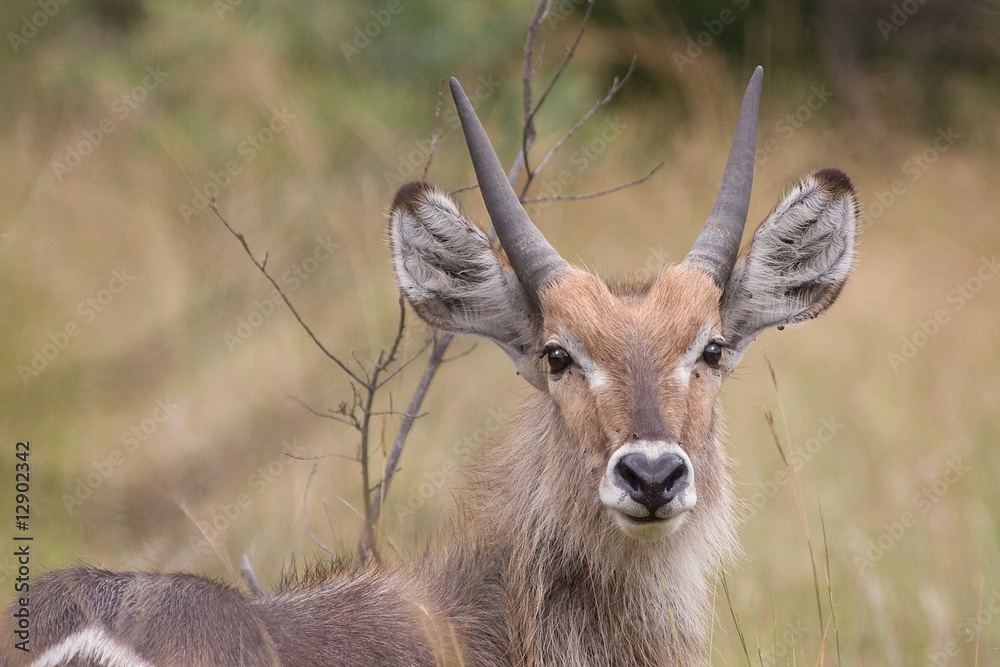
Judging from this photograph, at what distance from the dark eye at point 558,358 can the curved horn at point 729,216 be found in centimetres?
60

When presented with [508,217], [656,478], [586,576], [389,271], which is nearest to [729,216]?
[508,217]

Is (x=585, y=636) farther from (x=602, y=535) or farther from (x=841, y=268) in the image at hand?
(x=841, y=268)

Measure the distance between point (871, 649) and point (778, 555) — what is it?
1226 mm

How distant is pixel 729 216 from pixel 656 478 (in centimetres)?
125

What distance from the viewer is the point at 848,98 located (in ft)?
46.8

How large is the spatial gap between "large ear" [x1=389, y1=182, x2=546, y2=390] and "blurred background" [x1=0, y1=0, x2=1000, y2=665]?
69 cm

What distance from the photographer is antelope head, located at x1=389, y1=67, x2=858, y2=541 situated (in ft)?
11.9

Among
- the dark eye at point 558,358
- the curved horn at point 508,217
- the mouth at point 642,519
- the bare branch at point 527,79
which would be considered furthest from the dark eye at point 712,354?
the bare branch at point 527,79

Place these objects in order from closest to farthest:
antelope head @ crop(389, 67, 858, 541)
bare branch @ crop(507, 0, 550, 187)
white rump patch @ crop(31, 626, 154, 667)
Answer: white rump patch @ crop(31, 626, 154, 667) → antelope head @ crop(389, 67, 858, 541) → bare branch @ crop(507, 0, 550, 187)

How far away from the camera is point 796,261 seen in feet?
14.7

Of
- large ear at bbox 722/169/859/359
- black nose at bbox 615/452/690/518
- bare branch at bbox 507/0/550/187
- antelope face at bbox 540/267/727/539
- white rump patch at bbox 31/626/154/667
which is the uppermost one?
bare branch at bbox 507/0/550/187

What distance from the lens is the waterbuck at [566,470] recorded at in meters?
3.51

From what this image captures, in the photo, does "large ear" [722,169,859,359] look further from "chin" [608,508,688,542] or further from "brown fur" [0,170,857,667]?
"chin" [608,508,688,542]

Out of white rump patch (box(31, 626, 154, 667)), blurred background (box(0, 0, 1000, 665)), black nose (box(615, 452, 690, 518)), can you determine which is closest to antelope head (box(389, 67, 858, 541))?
black nose (box(615, 452, 690, 518))
